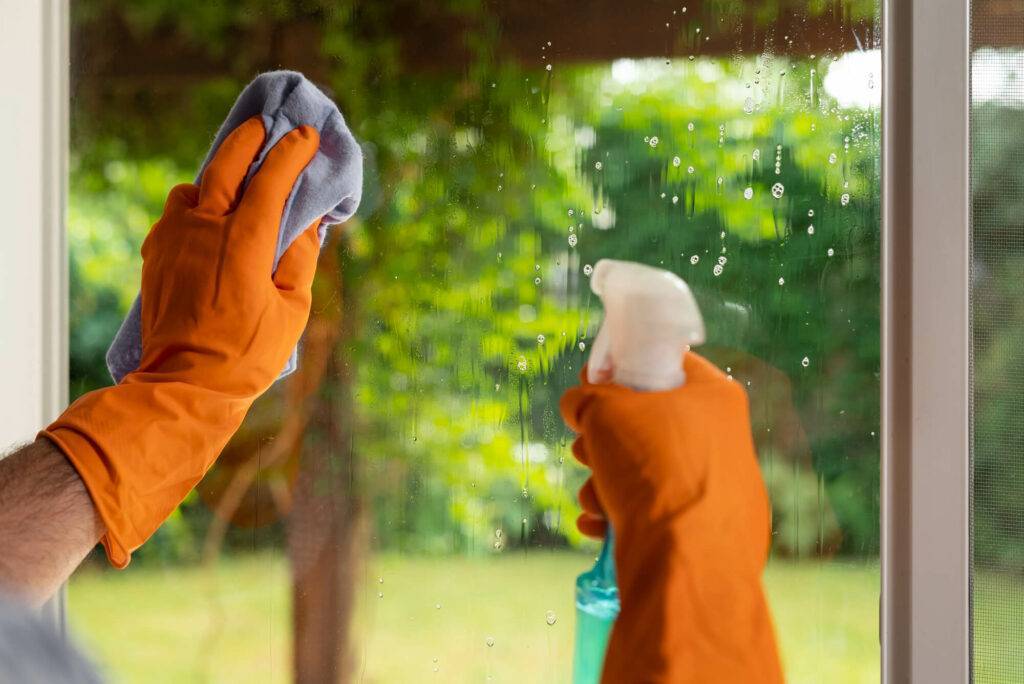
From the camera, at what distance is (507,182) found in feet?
A: 2.90

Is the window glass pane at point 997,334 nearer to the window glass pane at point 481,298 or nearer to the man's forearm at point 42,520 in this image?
the window glass pane at point 481,298

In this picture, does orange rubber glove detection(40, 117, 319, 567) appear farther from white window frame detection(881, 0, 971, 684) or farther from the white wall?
white window frame detection(881, 0, 971, 684)

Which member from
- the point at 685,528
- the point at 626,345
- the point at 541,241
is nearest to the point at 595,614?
the point at 685,528

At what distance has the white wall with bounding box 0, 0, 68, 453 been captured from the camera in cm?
95

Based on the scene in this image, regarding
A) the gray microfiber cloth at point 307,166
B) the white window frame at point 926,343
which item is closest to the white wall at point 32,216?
the gray microfiber cloth at point 307,166

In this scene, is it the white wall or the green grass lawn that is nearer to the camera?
the green grass lawn

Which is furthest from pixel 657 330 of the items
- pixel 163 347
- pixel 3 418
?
pixel 3 418

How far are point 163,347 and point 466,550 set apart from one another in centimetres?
Answer: 35

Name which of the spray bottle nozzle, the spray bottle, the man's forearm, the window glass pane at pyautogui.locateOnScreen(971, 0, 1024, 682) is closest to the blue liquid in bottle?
the spray bottle

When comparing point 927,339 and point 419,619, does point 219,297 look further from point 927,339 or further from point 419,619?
point 927,339

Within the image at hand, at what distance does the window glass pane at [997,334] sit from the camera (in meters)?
0.78

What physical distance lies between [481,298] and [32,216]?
0.51 m

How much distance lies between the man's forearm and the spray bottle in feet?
1.49

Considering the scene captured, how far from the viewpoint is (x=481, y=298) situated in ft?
2.93
